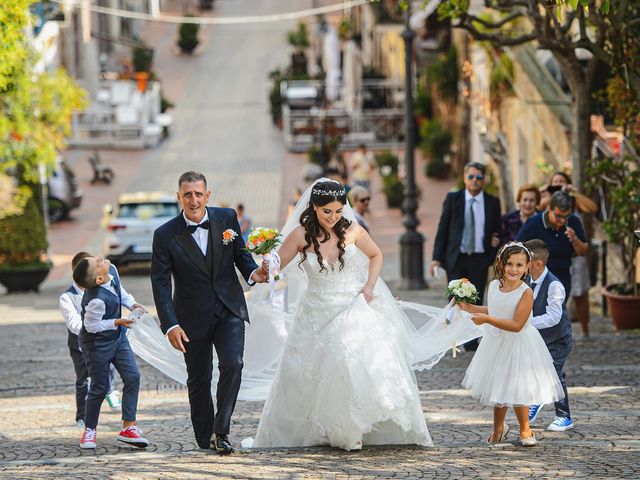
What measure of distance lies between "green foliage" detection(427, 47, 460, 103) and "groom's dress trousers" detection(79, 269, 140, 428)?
91.8ft

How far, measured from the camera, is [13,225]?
911 inches

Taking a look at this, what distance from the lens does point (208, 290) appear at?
8945mm

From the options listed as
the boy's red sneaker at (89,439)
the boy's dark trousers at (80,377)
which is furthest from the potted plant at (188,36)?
the boy's red sneaker at (89,439)

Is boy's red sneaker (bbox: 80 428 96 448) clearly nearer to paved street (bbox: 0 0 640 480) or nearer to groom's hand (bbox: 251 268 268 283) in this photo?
paved street (bbox: 0 0 640 480)

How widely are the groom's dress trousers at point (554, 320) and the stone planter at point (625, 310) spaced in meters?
5.55

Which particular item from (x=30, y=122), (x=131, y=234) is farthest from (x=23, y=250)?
(x=131, y=234)

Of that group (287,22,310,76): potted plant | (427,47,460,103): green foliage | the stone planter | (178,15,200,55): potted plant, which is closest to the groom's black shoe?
the stone planter

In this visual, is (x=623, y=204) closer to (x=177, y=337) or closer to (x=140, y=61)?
A: (x=177, y=337)

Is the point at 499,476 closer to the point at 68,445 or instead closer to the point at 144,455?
the point at 144,455

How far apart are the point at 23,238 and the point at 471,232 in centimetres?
1183

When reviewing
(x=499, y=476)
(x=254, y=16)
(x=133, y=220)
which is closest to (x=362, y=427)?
(x=499, y=476)

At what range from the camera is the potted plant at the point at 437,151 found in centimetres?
3650

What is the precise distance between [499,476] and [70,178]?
87.3ft

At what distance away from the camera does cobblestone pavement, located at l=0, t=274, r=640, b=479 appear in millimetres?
8383
